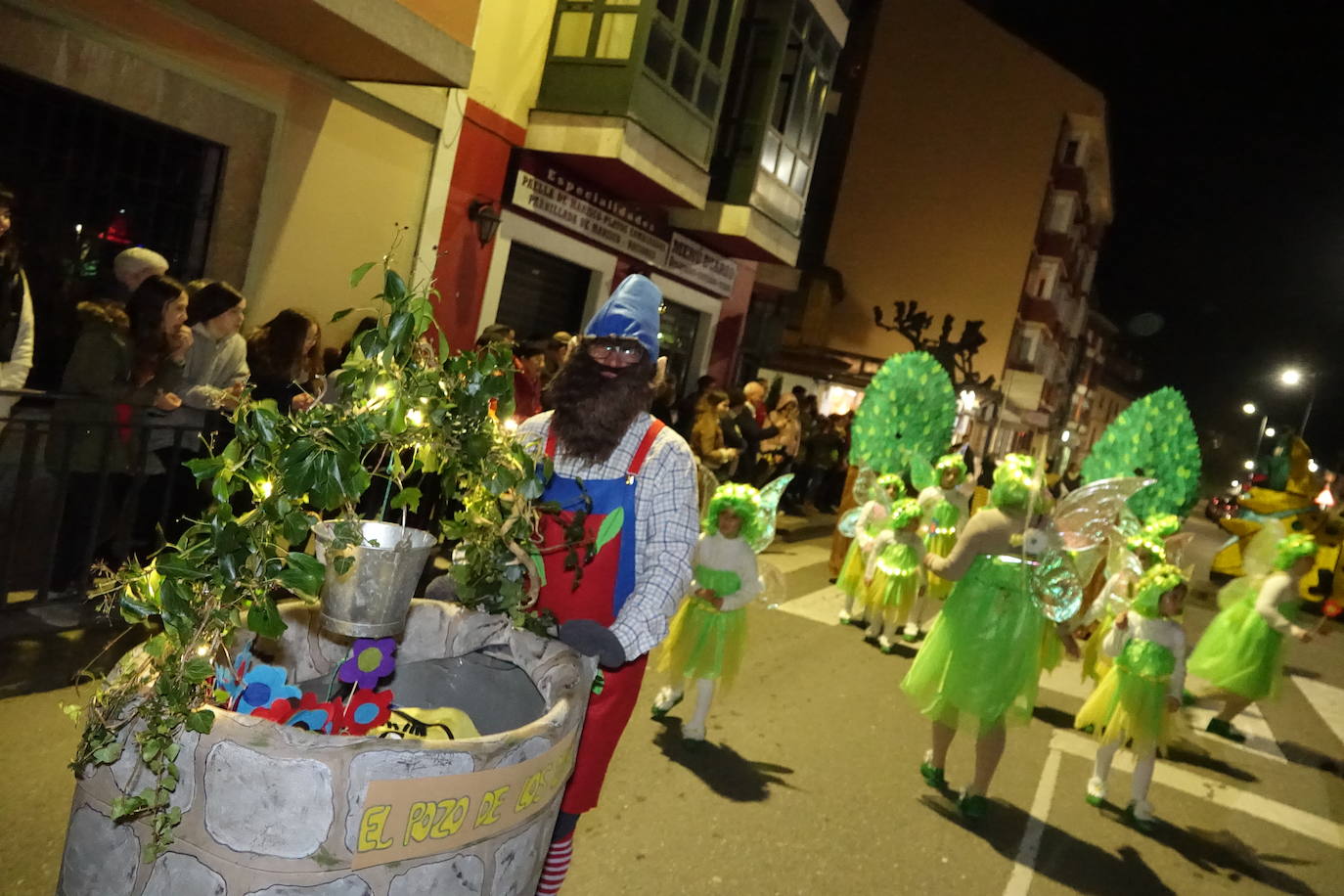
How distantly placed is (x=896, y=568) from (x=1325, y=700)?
6008 millimetres

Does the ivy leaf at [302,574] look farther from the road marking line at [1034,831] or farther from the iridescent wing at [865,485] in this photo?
the iridescent wing at [865,485]

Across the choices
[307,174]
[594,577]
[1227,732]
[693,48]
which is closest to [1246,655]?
[1227,732]

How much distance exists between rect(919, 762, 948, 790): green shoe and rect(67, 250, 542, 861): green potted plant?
162 inches

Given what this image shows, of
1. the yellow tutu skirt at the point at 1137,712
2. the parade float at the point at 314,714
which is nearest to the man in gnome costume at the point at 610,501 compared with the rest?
the parade float at the point at 314,714

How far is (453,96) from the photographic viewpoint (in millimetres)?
9680

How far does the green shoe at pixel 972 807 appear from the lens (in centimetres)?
499

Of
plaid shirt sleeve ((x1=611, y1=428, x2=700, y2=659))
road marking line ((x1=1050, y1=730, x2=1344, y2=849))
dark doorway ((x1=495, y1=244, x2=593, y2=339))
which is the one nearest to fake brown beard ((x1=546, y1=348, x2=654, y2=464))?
plaid shirt sleeve ((x1=611, y1=428, x2=700, y2=659))

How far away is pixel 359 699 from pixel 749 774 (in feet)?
10.5

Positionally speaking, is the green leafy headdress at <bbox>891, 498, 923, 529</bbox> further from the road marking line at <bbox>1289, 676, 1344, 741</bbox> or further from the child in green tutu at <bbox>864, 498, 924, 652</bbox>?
the road marking line at <bbox>1289, 676, 1344, 741</bbox>

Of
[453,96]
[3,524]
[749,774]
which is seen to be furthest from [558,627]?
[453,96]

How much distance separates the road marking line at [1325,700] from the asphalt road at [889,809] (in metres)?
Result: 1.57

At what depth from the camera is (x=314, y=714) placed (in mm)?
2018

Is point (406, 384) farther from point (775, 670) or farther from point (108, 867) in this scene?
point (775, 670)

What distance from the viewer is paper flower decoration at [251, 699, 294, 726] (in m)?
1.99
